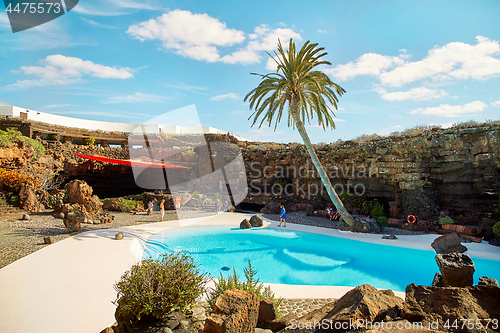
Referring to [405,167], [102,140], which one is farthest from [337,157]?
[102,140]

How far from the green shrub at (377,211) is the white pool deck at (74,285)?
3.44 metres

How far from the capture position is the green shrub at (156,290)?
3.21 meters

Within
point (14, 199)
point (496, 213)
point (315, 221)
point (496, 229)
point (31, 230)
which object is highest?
point (496, 213)

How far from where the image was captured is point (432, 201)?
11.7 meters

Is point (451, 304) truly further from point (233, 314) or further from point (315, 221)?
point (315, 221)

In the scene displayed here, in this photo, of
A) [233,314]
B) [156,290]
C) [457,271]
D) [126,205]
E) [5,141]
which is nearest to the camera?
[233,314]

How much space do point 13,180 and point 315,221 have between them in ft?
50.4

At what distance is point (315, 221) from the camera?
44.9 feet

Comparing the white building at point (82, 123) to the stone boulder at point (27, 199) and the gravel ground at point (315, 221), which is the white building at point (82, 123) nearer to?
the gravel ground at point (315, 221)

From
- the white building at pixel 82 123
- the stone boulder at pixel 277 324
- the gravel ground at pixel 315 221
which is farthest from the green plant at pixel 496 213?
the white building at pixel 82 123

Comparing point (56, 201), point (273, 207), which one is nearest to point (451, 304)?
point (273, 207)

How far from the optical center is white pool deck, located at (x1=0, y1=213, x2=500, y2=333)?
3.88m

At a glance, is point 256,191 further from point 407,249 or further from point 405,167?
point 407,249

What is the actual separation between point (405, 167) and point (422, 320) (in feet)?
38.0
